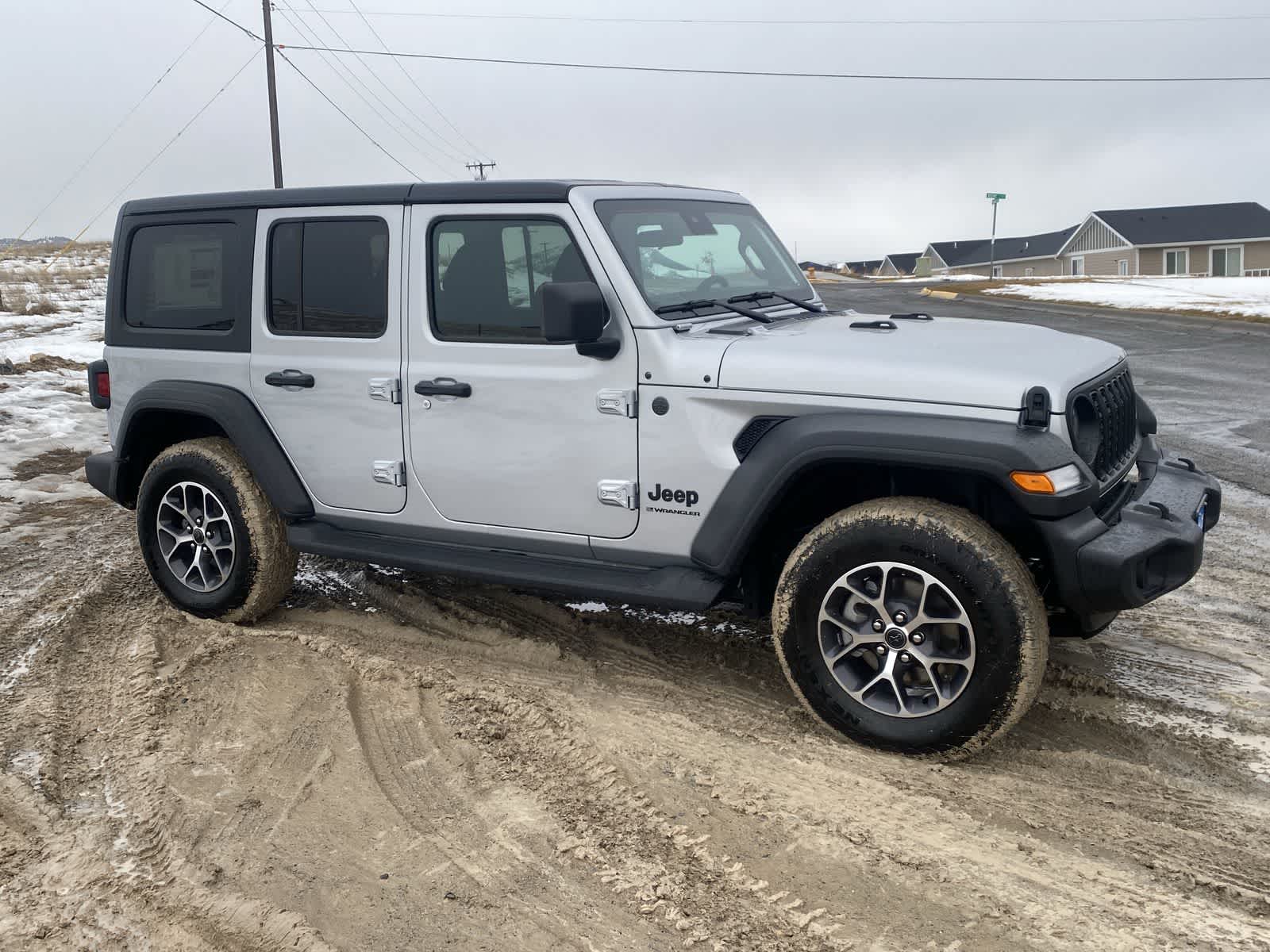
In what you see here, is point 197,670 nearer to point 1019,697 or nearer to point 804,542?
point 804,542

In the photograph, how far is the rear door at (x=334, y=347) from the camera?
4617mm

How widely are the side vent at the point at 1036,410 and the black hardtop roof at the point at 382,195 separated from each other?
1899mm

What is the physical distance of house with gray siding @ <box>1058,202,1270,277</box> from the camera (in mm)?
55688

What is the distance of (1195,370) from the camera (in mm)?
13156

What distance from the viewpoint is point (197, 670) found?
466 centimetres

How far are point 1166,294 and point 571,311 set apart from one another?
27.1m

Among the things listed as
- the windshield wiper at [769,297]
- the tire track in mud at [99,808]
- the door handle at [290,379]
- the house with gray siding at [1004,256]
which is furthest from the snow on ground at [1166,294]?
the house with gray siding at [1004,256]


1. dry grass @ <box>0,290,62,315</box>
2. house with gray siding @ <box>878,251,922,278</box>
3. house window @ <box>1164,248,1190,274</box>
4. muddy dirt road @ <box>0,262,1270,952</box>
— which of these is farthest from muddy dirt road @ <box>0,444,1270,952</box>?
house with gray siding @ <box>878,251,922,278</box>

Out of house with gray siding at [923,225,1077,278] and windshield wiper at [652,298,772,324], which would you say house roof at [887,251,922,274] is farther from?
windshield wiper at [652,298,772,324]

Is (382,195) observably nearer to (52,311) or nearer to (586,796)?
(586,796)

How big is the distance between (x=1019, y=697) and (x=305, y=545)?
3.12 meters

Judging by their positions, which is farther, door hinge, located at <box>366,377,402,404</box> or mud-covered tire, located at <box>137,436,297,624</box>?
mud-covered tire, located at <box>137,436,297,624</box>

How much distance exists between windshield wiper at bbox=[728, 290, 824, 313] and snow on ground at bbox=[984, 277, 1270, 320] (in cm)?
1890

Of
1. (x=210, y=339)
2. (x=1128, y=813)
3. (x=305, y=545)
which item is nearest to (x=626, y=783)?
(x=1128, y=813)
